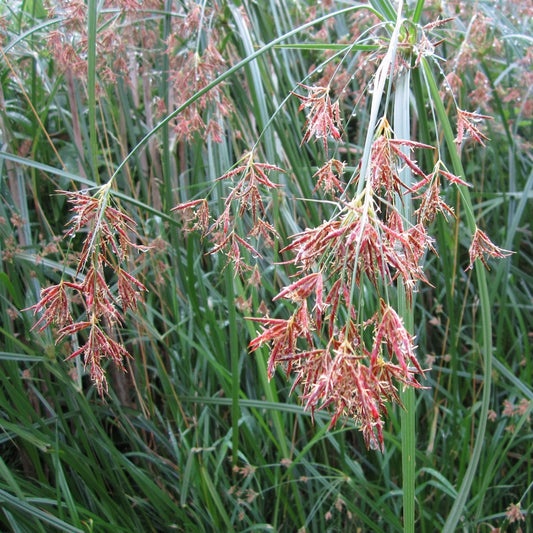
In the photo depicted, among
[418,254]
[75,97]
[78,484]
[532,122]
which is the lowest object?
[78,484]

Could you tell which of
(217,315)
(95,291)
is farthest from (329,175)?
(217,315)

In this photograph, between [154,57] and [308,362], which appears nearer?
[308,362]

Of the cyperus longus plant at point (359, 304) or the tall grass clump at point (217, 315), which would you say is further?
the tall grass clump at point (217, 315)

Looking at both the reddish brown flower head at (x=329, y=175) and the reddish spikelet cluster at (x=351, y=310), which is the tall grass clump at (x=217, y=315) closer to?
the reddish brown flower head at (x=329, y=175)

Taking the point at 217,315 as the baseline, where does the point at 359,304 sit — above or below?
above

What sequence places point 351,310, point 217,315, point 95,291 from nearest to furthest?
point 351,310
point 95,291
point 217,315

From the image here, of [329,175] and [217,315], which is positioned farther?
[217,315]

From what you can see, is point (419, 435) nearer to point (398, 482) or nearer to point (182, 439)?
point (398, 482)

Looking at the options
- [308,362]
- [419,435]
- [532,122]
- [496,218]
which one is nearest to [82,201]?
[308,362]

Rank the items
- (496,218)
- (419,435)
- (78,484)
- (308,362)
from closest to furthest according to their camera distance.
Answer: (308,362) → (78,484) → (419,435) → (496,218)

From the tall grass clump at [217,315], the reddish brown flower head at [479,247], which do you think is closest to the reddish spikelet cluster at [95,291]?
the tall grass clump at [217,315]

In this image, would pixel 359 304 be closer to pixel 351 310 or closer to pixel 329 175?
pixel 351 310

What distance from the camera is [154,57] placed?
167 centimetres

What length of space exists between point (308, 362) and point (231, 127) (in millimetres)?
1082
